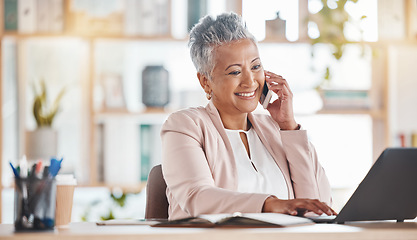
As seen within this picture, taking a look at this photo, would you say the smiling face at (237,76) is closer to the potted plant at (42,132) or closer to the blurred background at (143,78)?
the blurred background at (143,78)

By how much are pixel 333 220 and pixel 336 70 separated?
9.37 ft

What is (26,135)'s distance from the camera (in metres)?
4.02

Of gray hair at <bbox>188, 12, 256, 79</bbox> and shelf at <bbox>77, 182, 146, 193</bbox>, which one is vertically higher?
gray hair at <bbox>188, 12, 256, 79</bbox>

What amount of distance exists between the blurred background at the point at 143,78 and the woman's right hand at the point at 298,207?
8.04 feet

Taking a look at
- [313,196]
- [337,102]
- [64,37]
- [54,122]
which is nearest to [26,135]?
[54,122]

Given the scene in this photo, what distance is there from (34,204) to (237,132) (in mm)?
1080

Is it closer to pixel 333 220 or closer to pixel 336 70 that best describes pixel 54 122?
pixel 336 70

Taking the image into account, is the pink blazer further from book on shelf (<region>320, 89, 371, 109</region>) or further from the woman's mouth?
book on shelf (<region>320, 89, 371, 109</region>)

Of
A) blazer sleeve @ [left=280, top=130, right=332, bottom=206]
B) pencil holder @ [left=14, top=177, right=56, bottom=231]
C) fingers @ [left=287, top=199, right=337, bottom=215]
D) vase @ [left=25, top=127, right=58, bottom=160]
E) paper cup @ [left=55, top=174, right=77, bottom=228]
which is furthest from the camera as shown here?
vase @ [left=25, top=127, right=58, bottom=160]

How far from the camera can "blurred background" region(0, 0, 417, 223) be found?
4.02m

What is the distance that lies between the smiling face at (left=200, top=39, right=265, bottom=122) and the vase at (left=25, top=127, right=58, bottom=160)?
1.91 m

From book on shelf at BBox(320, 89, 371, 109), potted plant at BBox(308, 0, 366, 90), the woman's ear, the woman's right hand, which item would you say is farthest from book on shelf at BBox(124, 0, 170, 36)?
the woman's right hand

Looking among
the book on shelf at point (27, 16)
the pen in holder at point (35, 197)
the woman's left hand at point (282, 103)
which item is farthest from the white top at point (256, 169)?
the book on shelf at point (27, 16)

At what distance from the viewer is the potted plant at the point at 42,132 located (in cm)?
393
